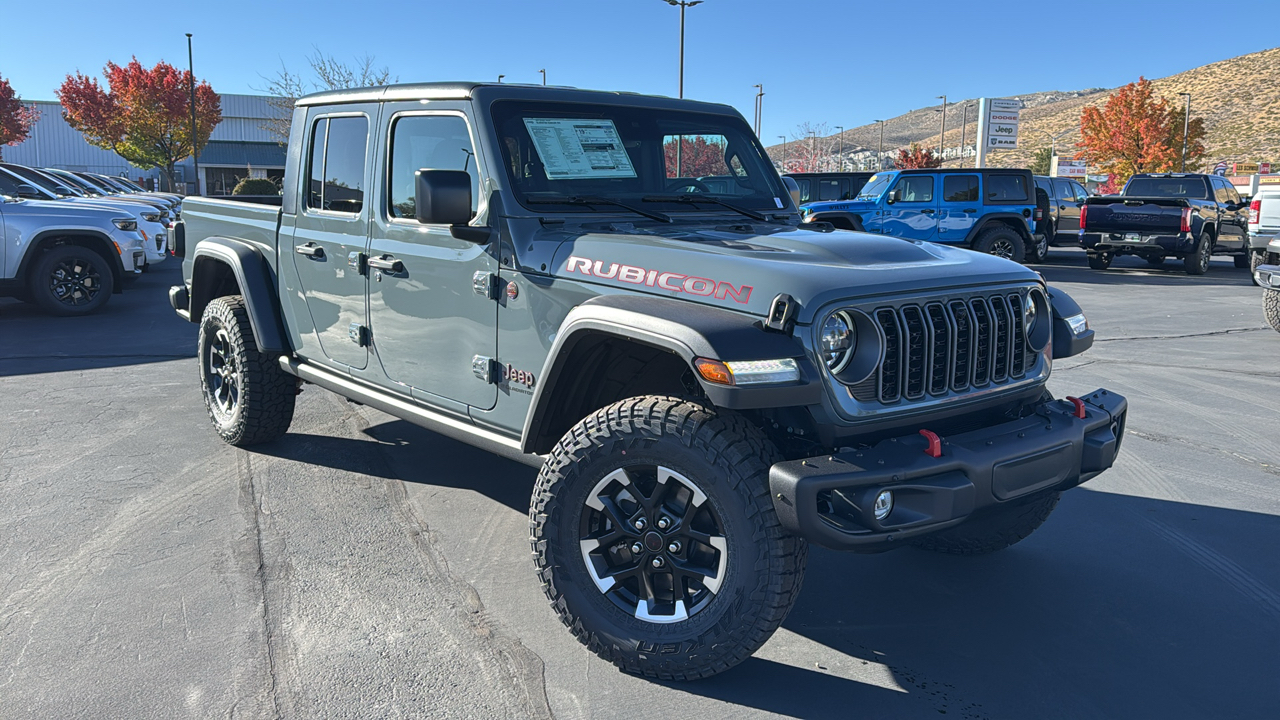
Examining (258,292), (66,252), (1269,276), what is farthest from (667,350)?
(66,252)

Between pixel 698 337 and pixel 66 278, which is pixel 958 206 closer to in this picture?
pixel 66 278

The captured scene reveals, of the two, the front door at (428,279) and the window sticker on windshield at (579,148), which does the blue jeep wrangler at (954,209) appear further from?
the front door at (428,279)

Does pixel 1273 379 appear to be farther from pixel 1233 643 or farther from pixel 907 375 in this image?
pixel 907 375

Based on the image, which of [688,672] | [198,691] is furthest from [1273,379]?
[198,691]

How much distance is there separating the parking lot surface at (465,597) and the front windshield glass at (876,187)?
10757 mm

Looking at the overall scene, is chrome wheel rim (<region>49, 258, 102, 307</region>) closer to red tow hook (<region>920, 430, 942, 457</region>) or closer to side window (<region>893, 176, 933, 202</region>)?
red tow hook (<region>920, 430, 942, 457</region>)

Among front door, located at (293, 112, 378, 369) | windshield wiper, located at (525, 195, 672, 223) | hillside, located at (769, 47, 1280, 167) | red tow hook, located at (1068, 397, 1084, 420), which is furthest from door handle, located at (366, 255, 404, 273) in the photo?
hillside, located at (769, 47, 1280, 167)

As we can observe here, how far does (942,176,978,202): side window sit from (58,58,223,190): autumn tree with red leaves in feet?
132

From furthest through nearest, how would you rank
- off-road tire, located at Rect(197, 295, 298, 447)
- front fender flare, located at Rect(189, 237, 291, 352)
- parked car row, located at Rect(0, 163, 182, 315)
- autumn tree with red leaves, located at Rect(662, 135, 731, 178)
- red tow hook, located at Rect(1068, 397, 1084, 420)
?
parked car row, located at Rect(0, 163, 182, 315)
off-road tire, located at Rect(197, 295, 298, 447)
front fender flare, located at Rect(189, 237, 291, 352)
autumn tree with red leaves, located at Rect(662, 135, 731, 178)
red tow hook, located at Rect(1068, 397, 1084, 420)

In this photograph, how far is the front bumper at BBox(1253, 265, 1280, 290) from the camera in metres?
9.07

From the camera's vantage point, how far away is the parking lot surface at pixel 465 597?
2.88 m

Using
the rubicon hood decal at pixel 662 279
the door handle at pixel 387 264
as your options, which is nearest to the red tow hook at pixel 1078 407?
the rubicon hood decal at pixel 662 279

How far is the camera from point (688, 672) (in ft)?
9.50

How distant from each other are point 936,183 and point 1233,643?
44.3ft
